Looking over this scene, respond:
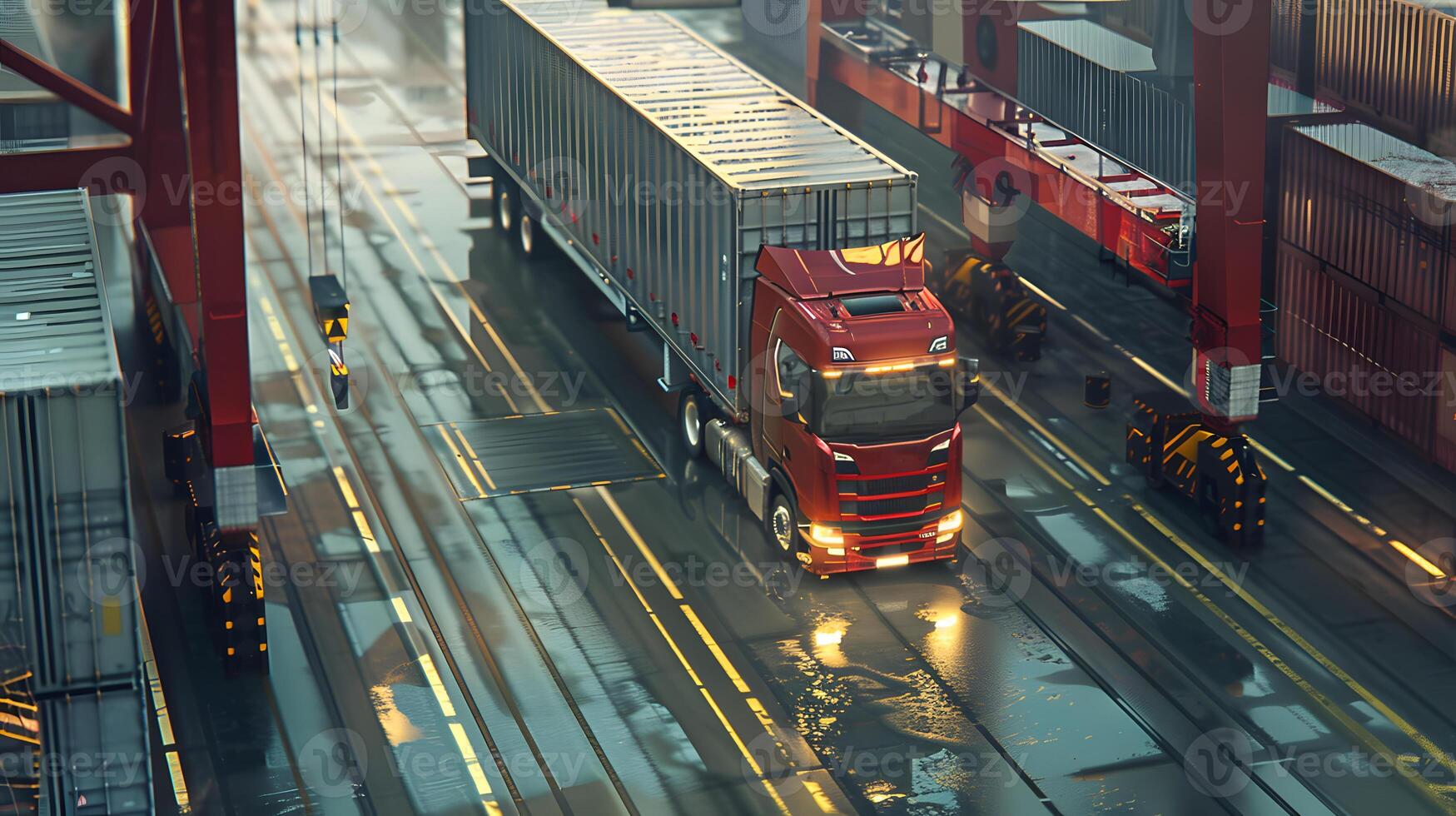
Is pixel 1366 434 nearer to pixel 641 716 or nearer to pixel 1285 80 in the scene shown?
pixel 1285 80

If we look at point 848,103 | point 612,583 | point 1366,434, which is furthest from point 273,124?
point 1366,434

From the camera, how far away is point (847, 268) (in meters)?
26.3

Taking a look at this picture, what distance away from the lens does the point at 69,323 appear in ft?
63.6

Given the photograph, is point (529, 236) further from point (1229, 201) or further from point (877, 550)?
point (1229, 201)

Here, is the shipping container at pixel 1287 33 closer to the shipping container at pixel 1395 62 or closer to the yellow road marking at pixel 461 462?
the shipping container at pixel 1395 62

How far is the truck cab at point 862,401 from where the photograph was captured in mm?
25422

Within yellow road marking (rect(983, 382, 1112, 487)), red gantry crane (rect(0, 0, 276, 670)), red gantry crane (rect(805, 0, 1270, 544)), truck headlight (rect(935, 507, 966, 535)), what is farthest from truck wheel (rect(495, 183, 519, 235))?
truck headlight (rect(935, 507, 966, 535))

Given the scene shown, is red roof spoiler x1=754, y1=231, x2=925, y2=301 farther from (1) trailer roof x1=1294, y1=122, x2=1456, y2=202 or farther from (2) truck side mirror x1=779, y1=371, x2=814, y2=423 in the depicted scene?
(1) trailer roof x1=1294, y1=122, x2=1456, y2=202

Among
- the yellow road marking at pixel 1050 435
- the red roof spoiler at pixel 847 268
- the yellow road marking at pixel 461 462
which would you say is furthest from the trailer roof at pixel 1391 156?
the yellow road marking at pixel 461 462

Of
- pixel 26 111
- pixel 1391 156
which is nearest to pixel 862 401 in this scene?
pixel 1391 156

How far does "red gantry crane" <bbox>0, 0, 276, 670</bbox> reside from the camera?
22.3 m

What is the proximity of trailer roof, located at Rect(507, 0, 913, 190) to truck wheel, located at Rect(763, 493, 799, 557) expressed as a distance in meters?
4.47

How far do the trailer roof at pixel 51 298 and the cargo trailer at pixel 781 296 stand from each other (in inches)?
351

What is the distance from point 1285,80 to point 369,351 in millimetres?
17213
